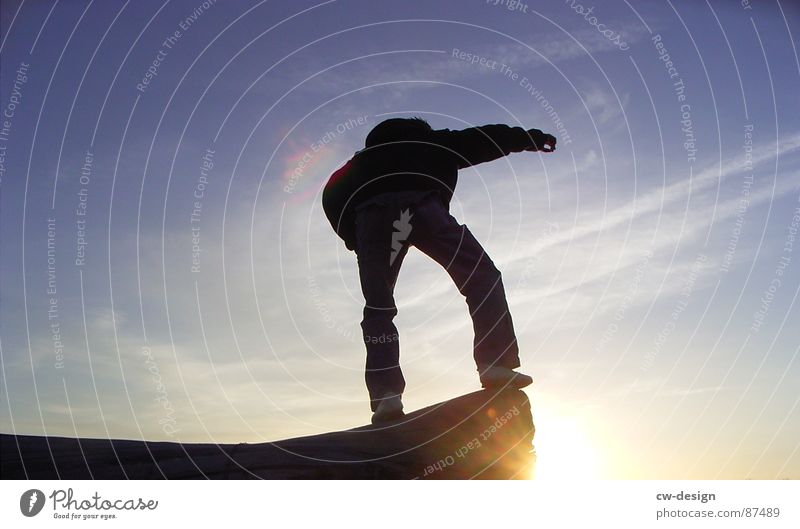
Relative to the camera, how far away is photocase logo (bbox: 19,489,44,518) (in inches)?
246

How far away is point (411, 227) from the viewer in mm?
8352

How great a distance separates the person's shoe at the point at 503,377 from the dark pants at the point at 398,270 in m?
0.07

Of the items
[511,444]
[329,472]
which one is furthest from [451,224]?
[329,472]

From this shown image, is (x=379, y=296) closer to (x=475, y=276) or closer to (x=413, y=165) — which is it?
(x=475, y=276)

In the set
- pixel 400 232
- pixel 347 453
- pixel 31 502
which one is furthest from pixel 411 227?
pixel 31 502

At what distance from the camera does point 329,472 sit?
676 centimetres

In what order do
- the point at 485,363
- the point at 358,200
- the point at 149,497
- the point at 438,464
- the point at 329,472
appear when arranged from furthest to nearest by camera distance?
the point at 358,200
the point at 485,363
the point at 438,464
the point at 329,472
the point at 149,497

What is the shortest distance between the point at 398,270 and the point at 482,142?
164cm

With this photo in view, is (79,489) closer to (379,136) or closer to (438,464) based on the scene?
(438,464)

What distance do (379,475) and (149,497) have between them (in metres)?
1.90

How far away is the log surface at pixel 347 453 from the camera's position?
261 inches

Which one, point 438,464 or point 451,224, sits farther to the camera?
point 451,224

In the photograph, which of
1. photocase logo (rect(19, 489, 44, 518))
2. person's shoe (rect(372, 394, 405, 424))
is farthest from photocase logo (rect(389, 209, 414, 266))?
photocase logo (rect(19, 489, 44, 518))

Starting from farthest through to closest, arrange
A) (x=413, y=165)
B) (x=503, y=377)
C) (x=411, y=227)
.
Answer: (x=413, y=165) < (x=411, y=227) < (x=503, y=377)
